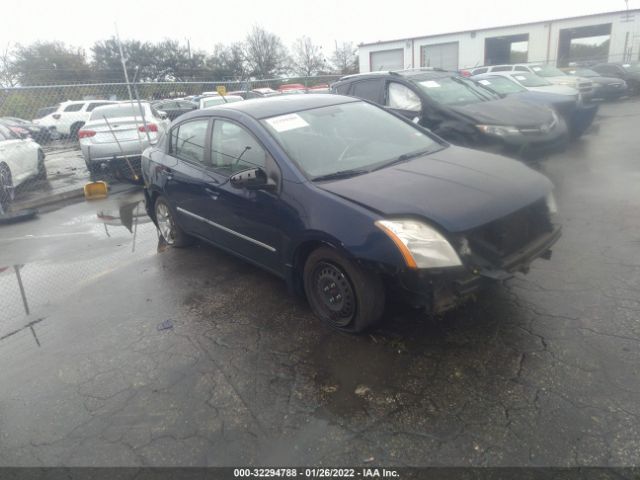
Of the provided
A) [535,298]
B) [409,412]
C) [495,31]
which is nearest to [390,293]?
[409,412]

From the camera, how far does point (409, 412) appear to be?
264 centimetres

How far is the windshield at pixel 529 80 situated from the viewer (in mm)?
12062

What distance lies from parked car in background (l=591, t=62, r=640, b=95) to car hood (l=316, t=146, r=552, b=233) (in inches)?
768

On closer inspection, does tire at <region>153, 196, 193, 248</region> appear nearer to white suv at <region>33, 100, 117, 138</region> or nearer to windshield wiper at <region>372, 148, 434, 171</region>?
windshield wiper at <region>372, 148, 434, 171</region>

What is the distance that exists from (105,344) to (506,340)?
301cm

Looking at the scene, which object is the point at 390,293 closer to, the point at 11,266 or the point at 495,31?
the point at 11,266

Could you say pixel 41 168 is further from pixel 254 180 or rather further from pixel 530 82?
pixel 530 82

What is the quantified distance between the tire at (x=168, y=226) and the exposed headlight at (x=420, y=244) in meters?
3.17

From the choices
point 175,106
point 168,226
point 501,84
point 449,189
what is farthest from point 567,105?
point 175,106

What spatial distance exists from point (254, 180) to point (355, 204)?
887 mm

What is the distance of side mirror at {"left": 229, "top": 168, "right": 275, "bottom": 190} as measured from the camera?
358 cm

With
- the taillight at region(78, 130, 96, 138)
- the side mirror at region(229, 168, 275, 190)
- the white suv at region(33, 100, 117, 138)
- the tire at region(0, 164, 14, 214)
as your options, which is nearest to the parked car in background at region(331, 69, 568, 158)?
A: the side mirror at region(229, 168, 275, 190)

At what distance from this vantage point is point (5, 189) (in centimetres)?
848

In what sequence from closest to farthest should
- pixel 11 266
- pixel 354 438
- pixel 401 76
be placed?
1. pixel 354 438
2. pixel 11 266
3. pixel 401 76
